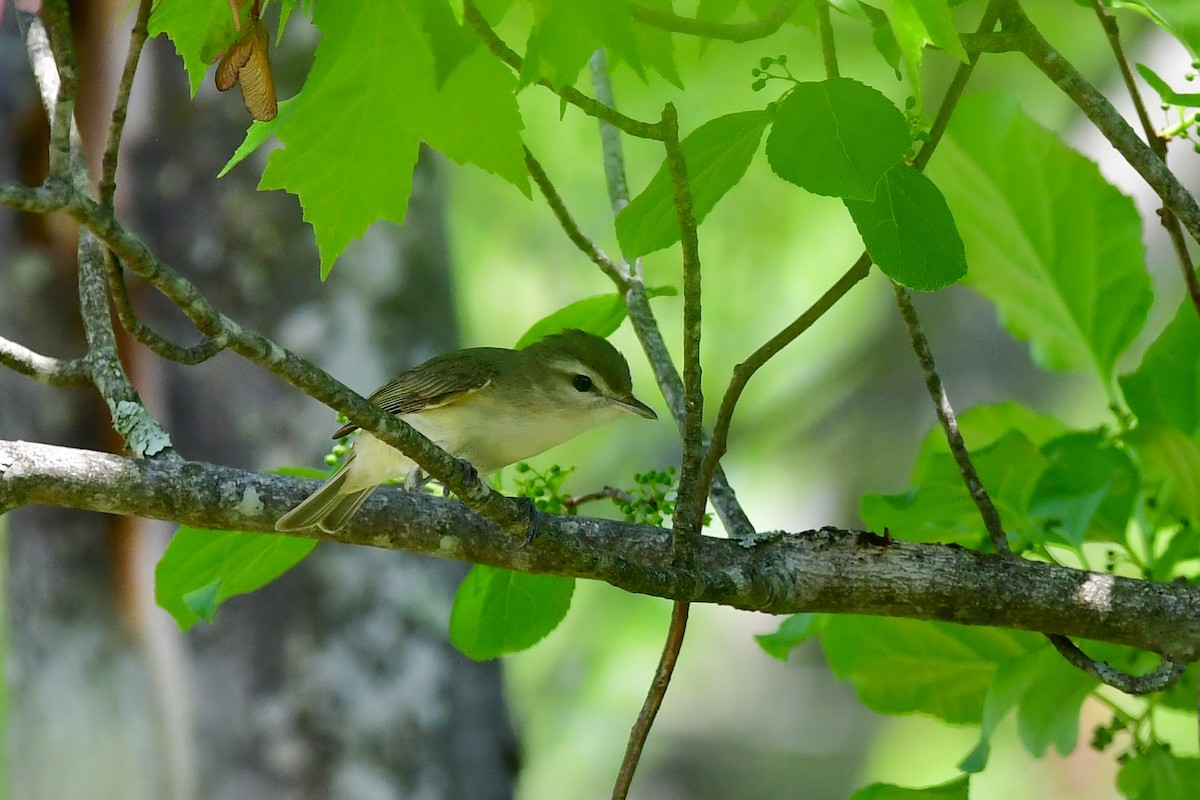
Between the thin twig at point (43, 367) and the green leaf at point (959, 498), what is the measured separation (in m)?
1.51

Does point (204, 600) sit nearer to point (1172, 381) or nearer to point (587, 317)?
point (587, 317)

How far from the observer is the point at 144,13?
140 cm

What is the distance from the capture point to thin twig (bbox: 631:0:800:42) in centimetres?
167

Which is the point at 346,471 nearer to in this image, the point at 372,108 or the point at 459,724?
the point at 372,108

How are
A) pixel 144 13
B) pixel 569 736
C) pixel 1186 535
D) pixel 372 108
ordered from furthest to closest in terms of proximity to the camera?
pixel 569 736 → pixel 1186 535 → pixel 372 108 → pixel 144 13

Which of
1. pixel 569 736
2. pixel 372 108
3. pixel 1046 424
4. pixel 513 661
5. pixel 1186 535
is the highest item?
pixel 513 661

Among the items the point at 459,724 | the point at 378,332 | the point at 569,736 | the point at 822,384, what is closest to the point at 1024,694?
the point at 459,724

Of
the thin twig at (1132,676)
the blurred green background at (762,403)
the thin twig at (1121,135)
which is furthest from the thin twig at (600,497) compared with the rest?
the blurred green background at (762,403)

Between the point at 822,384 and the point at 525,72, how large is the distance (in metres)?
5.64

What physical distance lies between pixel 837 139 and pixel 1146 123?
93 centimetres

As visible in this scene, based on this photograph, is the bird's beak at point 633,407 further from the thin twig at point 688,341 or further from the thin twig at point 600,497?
the thin twig at point 688,341

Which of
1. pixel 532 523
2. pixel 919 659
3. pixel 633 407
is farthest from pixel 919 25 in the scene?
pixel 633 407

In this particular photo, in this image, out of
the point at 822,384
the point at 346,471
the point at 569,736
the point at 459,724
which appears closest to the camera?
the point at 346,471

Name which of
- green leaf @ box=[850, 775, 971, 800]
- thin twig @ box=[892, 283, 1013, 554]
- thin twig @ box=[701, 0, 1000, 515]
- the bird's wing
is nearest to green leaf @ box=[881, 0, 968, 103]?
thin twig @ box=[701, 0, 1000, 515]
